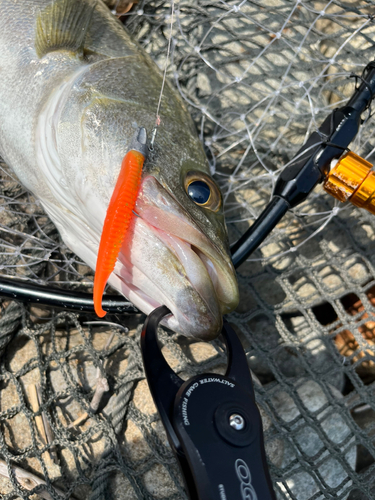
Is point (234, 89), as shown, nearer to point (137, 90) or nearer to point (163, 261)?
point (137, 90)

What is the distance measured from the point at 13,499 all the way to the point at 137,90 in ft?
6.71

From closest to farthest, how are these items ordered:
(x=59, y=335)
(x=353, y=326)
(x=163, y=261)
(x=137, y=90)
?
(x=163, y=261)
(x=137, y=90)
(x=353, y=326)
(x=59, y=335)

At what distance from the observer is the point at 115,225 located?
1.42 metres

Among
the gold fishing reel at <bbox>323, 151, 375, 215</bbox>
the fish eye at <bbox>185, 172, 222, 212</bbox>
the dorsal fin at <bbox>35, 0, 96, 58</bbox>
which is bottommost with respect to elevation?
the fish eye at <bbox>185, 172, 222, 212</bbox>

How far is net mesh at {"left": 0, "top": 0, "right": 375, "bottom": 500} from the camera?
2.10 meters

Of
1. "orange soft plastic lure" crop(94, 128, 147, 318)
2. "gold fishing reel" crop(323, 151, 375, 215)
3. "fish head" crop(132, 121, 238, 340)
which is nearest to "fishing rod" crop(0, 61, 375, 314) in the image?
"gold fishing reel" crop(323, 151, 375, 215)

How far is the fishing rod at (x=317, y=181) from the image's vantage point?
1.83m

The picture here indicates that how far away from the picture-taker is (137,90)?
190 centimetres

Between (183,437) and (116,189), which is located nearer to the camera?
(183,437)

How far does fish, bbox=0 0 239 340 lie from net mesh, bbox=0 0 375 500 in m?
0.51

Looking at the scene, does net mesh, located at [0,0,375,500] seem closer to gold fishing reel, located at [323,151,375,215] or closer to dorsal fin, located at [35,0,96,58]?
gold fishing reel, located at [323,151,375,215]

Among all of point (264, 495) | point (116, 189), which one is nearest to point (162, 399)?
point (264, 495)

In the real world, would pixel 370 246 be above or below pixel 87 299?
above

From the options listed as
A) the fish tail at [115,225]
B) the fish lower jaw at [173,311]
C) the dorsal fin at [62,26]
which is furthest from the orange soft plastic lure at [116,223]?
the dorsal fin at [62,26]
